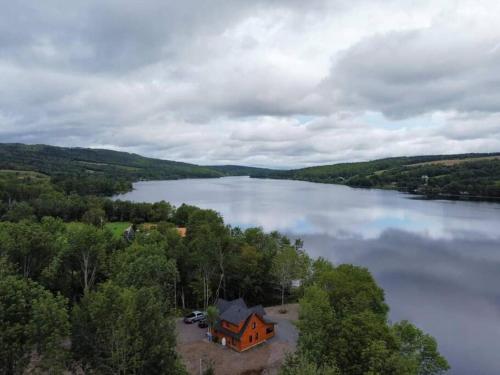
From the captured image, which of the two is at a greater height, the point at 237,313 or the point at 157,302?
the point at 157,302

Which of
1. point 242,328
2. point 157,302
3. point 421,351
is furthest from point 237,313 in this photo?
point 421,351

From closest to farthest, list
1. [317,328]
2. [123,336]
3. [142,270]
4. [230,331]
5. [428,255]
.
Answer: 1. [123,336]
2. [317,328]
3. [142,270]
4. [230,331]
5. [428,255]

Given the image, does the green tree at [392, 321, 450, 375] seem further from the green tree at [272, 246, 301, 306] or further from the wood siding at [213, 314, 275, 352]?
the green tree at [272, 246, 301, 306]

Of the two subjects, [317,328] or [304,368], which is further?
[317,328]

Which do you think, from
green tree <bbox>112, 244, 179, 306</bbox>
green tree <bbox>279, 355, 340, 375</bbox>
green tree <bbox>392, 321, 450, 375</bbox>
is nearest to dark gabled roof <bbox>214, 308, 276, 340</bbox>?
green tree <bbox>112, 244, 179, 306</bbox>

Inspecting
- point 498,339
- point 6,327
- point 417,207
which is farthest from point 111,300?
point 417,207

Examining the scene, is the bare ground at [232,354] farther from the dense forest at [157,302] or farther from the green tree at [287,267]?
the green tree at [287,267]

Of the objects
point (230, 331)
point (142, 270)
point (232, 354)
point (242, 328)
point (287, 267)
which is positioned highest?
point (142, 270)

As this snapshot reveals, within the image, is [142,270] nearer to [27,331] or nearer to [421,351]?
[27,331]
